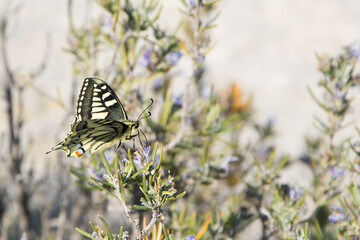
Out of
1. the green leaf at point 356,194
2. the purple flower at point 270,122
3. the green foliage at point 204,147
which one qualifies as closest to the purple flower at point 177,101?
the green foliage at point 204,147

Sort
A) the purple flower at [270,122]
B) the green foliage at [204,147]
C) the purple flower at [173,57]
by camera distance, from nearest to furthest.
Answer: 1. the green foliage at [204,147]
2. the purple flower at [173,57]
3. the purple flower at [270,122]

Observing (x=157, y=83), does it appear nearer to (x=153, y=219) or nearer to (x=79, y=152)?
(x=79, y=152)

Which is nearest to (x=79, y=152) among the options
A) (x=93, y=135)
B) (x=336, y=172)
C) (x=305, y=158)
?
(x=93, y=135)

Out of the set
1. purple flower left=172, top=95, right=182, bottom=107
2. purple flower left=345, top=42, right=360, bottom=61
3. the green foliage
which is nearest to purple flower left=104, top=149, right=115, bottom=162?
the green foliage

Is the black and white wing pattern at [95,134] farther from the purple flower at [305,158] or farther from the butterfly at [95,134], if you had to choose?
the purple flower at [305,158]

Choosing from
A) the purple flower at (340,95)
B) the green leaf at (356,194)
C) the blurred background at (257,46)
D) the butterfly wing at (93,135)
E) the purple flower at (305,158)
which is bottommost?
the green leaf at (356,194)

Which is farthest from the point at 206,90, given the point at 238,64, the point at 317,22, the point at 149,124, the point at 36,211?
the point at 317,22

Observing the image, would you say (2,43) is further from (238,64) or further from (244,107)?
(238,64)
